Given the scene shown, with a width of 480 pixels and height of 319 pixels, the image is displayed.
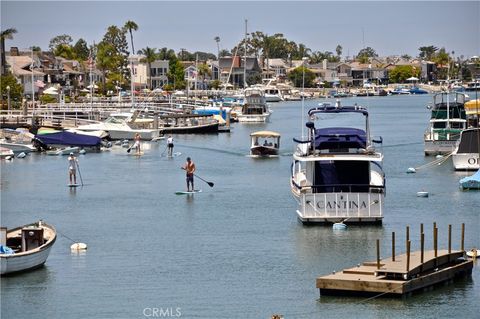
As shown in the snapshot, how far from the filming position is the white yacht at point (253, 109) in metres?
142

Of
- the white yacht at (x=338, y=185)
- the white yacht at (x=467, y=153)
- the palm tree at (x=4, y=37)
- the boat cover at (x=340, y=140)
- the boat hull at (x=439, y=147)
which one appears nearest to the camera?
the white yacht at (x=338, y=185)

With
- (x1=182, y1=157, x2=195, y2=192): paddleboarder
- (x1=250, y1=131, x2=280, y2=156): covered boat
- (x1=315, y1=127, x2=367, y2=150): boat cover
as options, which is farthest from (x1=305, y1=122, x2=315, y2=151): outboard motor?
(x1=250, y1=131, x2=280, y2=156): covered boat

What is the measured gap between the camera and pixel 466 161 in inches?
2798

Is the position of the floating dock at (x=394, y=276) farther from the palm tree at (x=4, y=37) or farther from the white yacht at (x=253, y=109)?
the palm tree at (x=4, y=37)

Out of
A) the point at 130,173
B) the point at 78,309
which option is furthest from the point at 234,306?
Answer: the point at 130,173

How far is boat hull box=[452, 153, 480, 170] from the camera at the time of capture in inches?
2776

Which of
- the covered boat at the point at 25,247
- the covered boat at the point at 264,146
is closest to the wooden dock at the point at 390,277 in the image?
the covered boat at the point at 25,247

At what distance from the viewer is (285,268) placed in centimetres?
4044

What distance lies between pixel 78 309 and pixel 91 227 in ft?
51.9

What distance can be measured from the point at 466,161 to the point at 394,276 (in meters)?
37.7

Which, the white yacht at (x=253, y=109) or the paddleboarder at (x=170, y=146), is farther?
the white yacht at (x=253, y=109)

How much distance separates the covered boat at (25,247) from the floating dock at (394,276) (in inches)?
→ 381

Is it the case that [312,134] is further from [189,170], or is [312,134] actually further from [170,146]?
[170,146]

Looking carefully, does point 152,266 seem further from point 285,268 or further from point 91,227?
point 91,227
